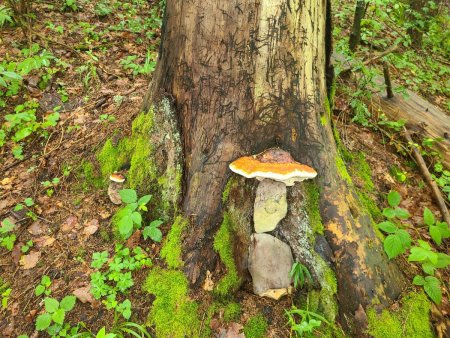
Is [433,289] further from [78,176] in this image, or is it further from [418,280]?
[78,176]

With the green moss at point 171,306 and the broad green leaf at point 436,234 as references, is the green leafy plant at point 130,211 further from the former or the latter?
the broad green leaf at point 436,234

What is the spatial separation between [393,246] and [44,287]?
307cm

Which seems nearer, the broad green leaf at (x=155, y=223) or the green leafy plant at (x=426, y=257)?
the green leafy plant at (x=426, y=257)

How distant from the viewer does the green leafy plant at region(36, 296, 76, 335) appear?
101 inches

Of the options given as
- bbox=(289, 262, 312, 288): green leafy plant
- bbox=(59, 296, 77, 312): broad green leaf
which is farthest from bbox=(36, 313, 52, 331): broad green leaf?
bbox=(289, 262, 312, 288): green leafy plant

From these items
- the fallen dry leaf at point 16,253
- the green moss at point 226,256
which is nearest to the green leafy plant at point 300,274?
the green moss at point 226,256

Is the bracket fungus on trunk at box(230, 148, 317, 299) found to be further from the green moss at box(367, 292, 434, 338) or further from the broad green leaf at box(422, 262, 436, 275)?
the broad green leaf at box(422, 262, 436, 275)

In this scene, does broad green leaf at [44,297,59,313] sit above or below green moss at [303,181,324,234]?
below

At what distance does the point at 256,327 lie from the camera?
2568 mm

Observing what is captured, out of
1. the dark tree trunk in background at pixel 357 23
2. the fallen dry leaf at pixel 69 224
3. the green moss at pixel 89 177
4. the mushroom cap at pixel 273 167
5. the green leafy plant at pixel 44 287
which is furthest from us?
the dark tree trunk in background at pixel 357 23

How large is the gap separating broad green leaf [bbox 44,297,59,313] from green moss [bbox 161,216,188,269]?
914 mm

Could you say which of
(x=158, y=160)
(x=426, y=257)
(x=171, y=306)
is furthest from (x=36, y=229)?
(x=426, y=257)

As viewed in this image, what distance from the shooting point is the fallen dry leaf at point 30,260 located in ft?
10.3

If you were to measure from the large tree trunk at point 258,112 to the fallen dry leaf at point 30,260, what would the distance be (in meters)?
1.55
